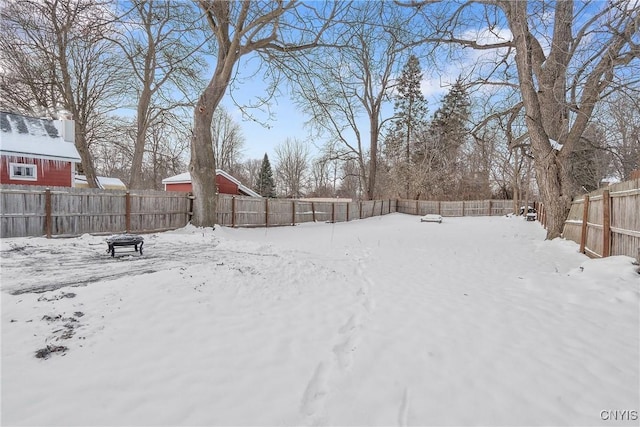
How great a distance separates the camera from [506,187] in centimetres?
3316

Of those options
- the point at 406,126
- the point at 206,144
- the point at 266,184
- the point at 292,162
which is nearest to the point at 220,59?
the point at 206,144

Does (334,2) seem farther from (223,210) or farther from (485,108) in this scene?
(223,210)

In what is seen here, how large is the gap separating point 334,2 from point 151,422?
9303 millimetres

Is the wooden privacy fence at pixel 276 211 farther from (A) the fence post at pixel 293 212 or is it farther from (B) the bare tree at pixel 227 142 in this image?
(B) the bare tree at pixel 227 142

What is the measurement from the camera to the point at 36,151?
1284 cm

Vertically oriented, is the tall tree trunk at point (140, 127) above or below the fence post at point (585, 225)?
above

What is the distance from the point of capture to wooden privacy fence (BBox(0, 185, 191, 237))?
24.8 feet

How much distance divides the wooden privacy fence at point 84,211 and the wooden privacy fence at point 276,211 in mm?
1564

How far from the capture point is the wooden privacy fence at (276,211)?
40.0 feet

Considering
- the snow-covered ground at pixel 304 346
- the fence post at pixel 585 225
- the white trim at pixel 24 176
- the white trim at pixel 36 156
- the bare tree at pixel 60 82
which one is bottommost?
the snow-covered ground at pixel 304 346

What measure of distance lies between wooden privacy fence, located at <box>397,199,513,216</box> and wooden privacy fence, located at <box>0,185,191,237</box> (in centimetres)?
2236

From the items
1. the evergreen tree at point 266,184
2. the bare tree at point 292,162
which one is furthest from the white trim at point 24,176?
the bare tree at point 292,162

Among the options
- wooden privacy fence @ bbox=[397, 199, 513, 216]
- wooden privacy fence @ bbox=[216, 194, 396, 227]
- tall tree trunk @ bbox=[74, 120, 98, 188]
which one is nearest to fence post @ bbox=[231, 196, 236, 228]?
wooden privacy fence @ bbox=[216, 194, 396, 227]

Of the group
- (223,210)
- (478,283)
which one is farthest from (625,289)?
(223,210)
